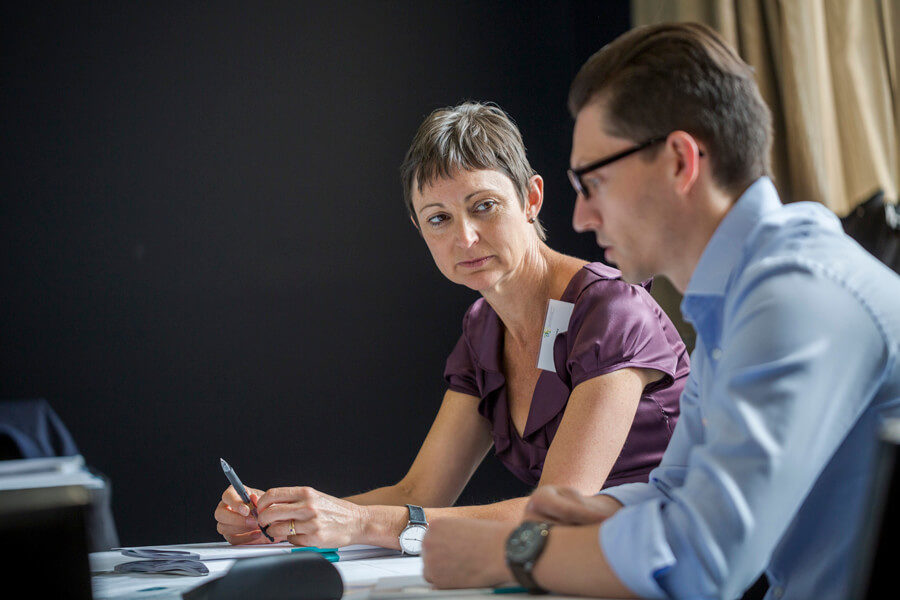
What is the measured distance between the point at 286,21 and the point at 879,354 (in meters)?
2.77

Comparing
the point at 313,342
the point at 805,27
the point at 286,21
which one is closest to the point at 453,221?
the point at 805,27

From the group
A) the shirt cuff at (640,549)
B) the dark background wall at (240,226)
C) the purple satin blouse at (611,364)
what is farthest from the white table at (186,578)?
the dark background wall at (240,226)

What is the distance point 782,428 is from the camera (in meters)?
0.81

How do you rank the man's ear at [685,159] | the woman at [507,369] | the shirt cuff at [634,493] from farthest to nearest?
the woman at [507,369]
the shirt cuff at [634,493]
the man's ear at [685,159]

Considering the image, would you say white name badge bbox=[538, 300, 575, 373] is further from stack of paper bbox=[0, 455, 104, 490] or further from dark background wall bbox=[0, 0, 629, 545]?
dark background wall bbox=[0, 0, 629, 545]

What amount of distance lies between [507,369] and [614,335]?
0.42 meters

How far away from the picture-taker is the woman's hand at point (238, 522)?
1.75m

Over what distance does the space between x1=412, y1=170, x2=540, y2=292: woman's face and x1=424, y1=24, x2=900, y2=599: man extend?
75 cm

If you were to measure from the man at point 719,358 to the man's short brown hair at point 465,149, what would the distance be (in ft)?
2.51

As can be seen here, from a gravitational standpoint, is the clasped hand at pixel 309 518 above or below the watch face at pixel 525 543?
below

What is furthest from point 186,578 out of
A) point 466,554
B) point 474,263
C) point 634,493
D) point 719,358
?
point 474,263

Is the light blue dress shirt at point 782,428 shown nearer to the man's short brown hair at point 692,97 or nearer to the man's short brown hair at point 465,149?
the man's short brown hair at point 692,97

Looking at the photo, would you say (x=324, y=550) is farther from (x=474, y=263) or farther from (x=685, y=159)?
(x=685, y=159)

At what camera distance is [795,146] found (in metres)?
2.26
